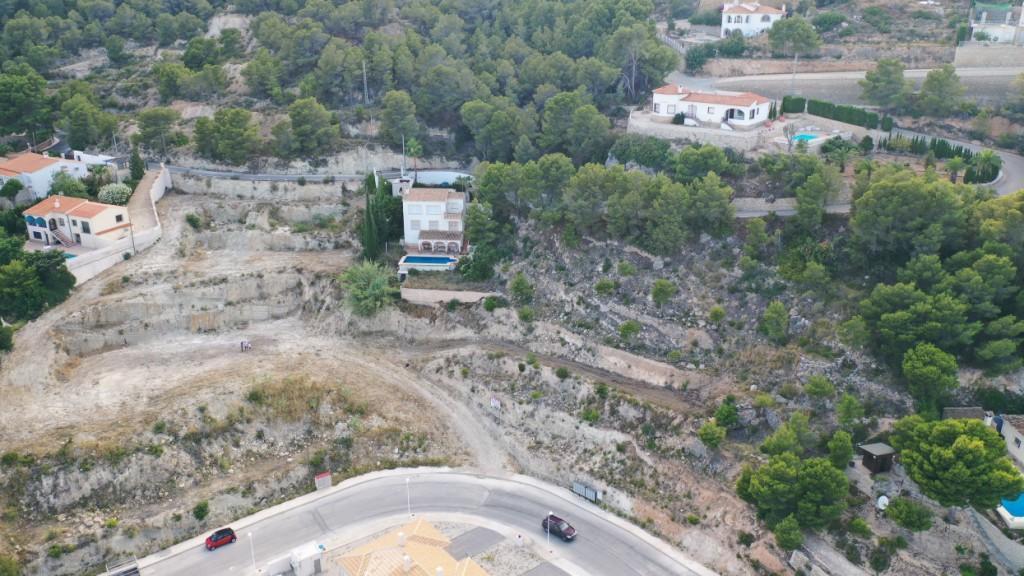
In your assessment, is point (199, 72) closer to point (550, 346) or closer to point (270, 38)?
point (270, 38)

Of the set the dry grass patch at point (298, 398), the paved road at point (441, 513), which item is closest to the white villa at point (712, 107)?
the paved road at point (441, 513)

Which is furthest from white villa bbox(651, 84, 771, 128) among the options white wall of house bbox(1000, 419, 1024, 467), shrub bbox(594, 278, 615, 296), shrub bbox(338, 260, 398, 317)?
white wall of house bbox(1000, 419, 1024, 467)

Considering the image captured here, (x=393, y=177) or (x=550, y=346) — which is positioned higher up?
(x=393, y=177)

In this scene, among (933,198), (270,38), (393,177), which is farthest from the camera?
(270,38)

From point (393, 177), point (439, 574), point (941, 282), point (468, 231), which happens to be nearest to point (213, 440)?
point (439, 574)

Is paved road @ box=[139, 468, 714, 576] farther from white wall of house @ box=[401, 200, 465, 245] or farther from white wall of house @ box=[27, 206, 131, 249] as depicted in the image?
white wall of house @ box=[27, 206, 131, 249]

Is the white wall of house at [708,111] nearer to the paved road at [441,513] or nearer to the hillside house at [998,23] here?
the hillside house at [998,23]
